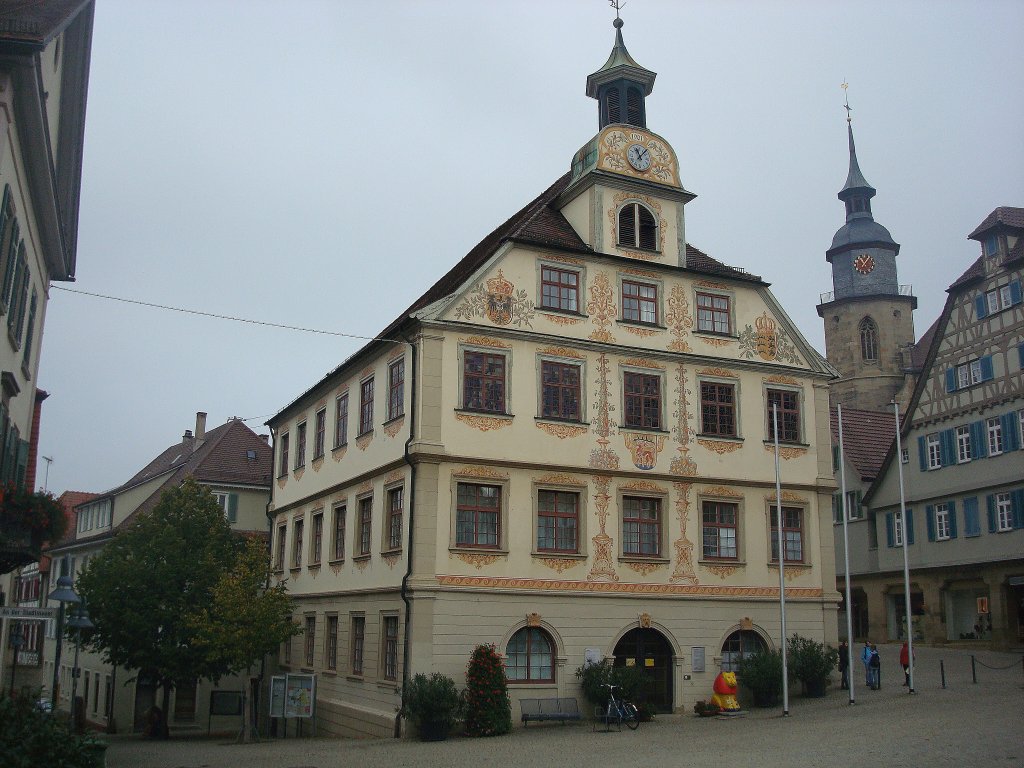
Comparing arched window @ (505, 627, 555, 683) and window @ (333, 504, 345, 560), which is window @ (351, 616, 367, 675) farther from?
arched window @ (505, 627, 555, 683)

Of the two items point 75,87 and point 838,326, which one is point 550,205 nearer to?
point 75,87

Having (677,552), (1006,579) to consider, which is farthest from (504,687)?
(1006,579)

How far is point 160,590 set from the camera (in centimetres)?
3700

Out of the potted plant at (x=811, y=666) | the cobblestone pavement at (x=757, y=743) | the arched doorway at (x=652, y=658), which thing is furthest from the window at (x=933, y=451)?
the arched doorway at (x=652, y=658)

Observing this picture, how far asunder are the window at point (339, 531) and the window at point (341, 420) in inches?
78.2

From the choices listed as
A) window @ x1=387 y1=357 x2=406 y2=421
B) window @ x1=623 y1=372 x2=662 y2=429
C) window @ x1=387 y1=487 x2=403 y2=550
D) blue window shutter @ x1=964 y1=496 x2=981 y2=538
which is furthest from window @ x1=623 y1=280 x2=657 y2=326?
blue window shutter @ x1=964 y1=496 x2=981 y2=538

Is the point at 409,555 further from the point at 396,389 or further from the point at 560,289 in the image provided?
the point at 560,289

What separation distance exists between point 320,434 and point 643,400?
11664 millimetres

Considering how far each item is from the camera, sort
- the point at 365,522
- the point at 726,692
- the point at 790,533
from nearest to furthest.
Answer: the point at 726,692 < the point at 365,522 < the point at 790,533

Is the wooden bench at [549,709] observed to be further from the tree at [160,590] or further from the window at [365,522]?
the tree at [160,590]

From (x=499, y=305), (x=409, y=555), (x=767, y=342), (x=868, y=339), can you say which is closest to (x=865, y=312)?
(x=868, y=339)

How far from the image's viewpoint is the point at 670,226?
31.4 meters

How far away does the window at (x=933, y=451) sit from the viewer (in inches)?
1724

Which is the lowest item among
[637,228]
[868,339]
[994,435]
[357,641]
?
[357,641]
